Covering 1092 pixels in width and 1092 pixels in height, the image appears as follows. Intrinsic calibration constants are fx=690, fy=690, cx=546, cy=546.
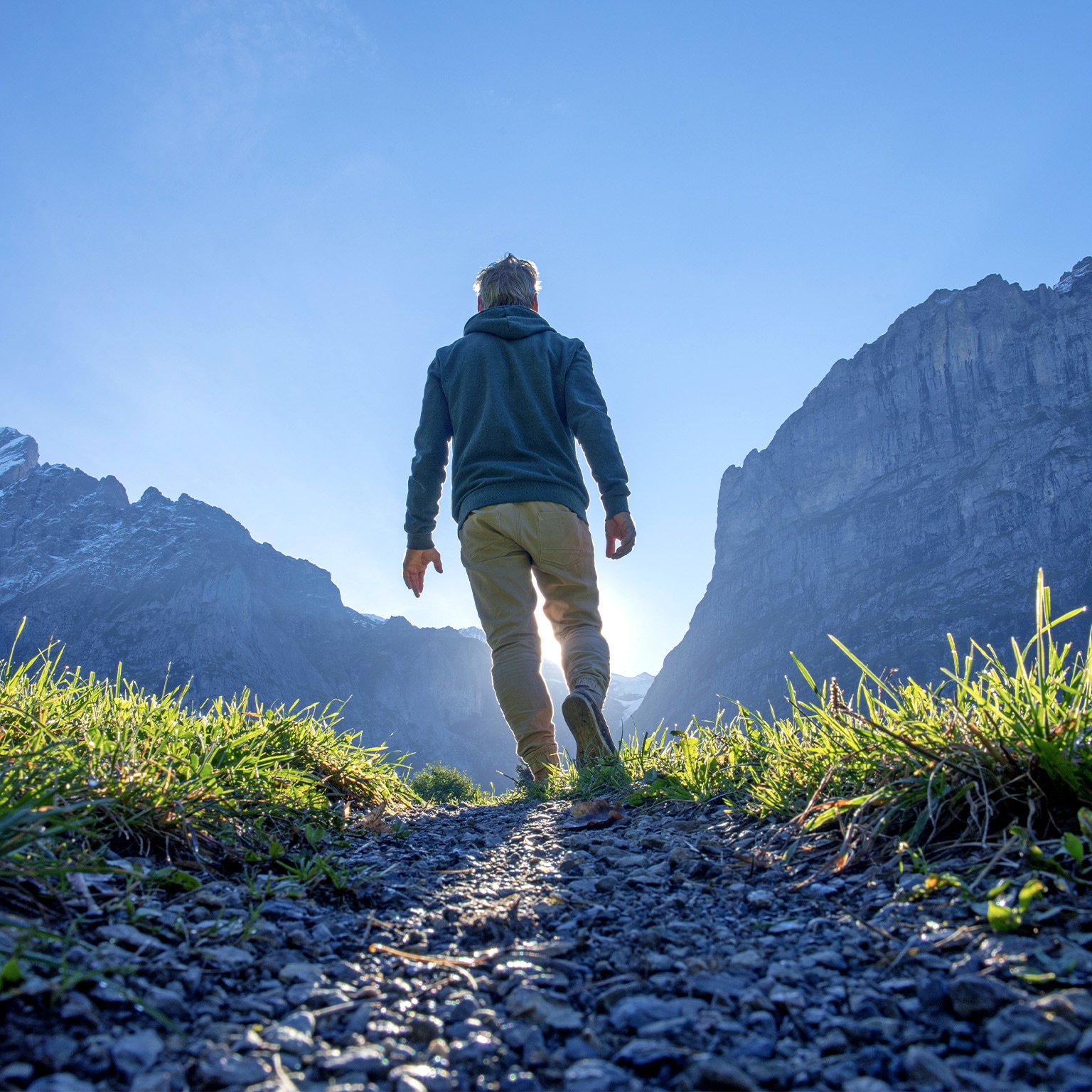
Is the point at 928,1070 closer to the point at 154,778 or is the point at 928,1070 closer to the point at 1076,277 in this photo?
the point at 154,778

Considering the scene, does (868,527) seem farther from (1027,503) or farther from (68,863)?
(68,863)

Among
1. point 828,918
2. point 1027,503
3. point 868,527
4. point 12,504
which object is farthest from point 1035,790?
point 12,504

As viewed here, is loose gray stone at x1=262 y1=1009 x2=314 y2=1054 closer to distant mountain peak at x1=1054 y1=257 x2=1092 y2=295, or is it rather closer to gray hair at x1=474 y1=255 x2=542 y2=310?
gray hair at x1=474 y1=255 x2=542 y2=310

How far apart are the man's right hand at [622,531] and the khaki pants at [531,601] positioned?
0.64 feet

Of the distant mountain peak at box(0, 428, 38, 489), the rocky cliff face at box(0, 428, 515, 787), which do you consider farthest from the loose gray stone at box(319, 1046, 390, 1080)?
the distant mountain peak at box(0, 428, 38, 489)

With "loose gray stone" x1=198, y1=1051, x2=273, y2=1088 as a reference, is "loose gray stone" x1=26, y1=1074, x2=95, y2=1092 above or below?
above

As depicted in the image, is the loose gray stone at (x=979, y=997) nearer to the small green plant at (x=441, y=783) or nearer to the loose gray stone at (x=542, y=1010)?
the loose gray stone at (x=542, y=1010)

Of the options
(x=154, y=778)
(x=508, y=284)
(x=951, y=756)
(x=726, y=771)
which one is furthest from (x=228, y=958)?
(x=508, y=284)

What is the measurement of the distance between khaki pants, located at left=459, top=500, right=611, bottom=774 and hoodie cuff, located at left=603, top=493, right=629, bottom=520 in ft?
0.76

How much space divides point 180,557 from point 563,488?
149 meters

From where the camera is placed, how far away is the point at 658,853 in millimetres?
2188

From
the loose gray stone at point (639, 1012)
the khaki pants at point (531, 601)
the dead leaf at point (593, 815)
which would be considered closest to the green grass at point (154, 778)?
the dead leaf at point (593, 815)

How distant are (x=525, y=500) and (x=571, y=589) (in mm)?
692

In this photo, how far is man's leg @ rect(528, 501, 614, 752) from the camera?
15.1 ft
